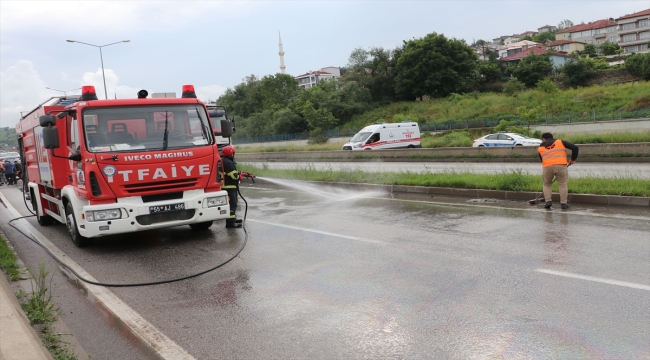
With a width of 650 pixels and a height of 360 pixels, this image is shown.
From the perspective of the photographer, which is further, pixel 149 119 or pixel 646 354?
pixel 149 119

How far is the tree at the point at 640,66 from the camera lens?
51656 mm

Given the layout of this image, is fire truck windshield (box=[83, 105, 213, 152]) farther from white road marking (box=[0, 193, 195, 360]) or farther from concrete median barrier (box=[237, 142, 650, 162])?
concrete median barrier (box=[237, 142, 650, 162])

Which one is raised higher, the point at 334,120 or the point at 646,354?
the point at 334,120

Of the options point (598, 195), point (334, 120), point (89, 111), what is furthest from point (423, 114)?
point (89, 111)

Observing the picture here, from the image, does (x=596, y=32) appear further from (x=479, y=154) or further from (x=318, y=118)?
(x=479, y=154)

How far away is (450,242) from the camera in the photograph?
7.66m

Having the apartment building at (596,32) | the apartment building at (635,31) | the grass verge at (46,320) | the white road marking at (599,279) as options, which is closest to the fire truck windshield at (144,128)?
the grass verge at (46,320)

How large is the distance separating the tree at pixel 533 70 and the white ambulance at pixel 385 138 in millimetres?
33831

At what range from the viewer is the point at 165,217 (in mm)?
8336

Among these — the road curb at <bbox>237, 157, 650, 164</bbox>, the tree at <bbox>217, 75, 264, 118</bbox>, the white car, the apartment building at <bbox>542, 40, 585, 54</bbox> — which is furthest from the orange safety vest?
the apartment building at <bbox>542, 40, 585, 54</bbox>

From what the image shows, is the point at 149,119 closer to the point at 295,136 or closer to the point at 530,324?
the point at 530,324

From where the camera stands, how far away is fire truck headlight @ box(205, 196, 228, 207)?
875 cm

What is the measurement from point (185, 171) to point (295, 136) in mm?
56705

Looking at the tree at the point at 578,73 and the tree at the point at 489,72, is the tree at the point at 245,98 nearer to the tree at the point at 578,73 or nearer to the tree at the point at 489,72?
the tree at the point at 489,72
